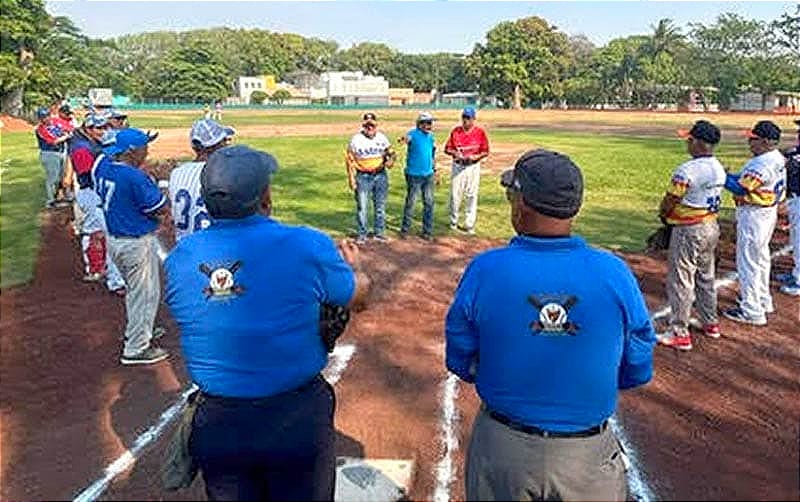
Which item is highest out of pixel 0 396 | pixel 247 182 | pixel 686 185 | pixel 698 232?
pixel 247 182

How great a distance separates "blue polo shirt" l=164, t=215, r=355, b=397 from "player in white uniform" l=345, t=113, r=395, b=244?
25.5ft

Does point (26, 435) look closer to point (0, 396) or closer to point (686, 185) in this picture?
point (0, 396)

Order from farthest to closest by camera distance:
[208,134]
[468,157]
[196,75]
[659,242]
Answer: [196,75], [468,157], [659,242], [208,134]

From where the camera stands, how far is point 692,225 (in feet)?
19.8

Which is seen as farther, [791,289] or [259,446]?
[791,289]

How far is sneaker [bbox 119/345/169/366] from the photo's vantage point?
5.97m

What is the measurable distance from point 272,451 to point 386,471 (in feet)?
5.57

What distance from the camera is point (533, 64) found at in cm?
7256

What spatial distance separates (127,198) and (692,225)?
14.7ft

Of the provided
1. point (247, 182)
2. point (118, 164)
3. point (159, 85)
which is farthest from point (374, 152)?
point (159, 85)

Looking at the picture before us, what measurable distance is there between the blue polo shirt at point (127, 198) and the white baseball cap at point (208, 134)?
5.46 ft

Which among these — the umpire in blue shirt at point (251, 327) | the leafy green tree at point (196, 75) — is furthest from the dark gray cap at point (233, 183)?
the leafy green tree at point (196, 75)

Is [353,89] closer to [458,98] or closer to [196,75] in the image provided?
[458,98]

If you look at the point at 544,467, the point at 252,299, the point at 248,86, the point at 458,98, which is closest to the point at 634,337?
the point at 544,467
